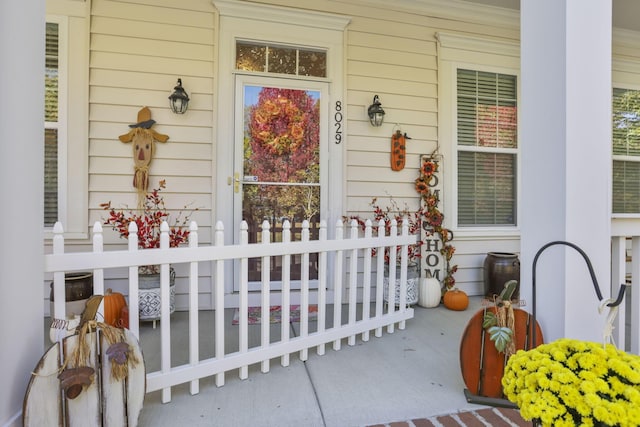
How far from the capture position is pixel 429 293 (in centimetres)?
297

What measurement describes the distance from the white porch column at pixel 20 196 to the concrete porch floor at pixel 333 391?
513 millimetres

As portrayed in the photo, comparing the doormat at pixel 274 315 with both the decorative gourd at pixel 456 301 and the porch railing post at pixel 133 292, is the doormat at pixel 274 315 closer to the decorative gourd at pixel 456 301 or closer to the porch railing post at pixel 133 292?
the porch railing post at pixel 133 292

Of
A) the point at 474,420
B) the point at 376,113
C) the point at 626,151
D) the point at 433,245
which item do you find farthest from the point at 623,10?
the point at 474,420

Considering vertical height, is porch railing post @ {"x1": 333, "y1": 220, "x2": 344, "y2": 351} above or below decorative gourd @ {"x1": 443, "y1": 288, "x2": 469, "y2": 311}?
above

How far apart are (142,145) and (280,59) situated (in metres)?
1.48

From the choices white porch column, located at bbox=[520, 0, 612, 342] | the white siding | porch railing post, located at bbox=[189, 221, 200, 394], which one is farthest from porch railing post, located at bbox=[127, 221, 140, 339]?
white porch column, located at bbox=[520, 0, 612, 342]

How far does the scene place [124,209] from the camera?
2.69 metres

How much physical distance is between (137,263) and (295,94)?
2.15m

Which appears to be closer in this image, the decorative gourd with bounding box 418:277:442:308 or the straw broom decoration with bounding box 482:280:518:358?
the straw broom decoration with bounding box 482:280:518:358

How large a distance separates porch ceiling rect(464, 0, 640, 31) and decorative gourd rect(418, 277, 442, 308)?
2.97m

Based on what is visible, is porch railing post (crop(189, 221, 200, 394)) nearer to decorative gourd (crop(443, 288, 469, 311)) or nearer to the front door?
the front door

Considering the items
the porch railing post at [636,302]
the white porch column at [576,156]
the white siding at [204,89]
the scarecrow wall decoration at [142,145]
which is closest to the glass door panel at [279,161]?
the white siding at [204,89]

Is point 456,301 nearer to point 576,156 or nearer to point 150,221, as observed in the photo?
point 576,156

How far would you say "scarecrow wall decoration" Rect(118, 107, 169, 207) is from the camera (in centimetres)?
268
